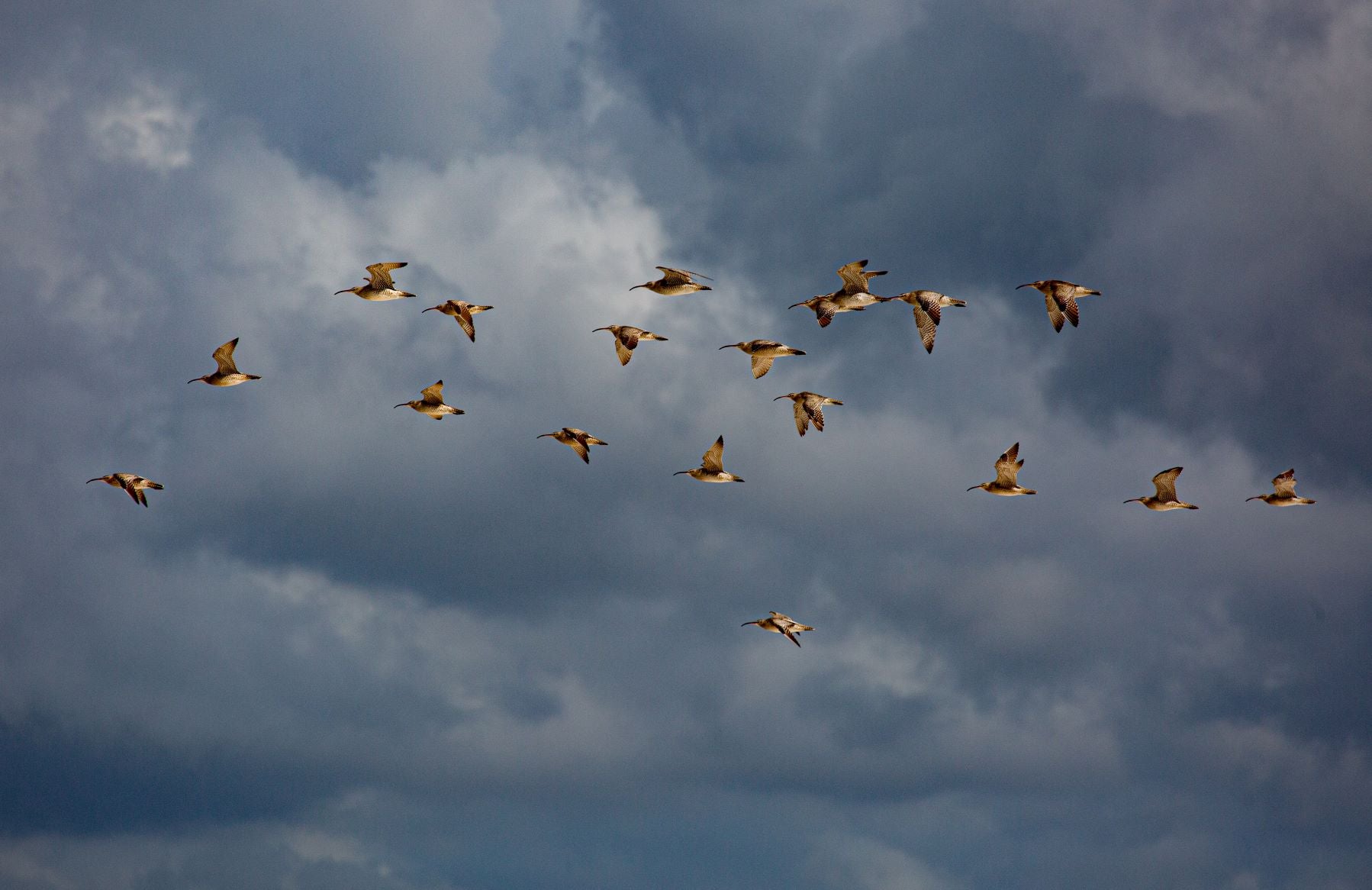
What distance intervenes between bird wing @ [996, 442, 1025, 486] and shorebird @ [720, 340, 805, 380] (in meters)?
12.4

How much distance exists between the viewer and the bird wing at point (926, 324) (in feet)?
307

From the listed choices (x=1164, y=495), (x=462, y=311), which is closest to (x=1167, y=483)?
(x=1164, y=495)

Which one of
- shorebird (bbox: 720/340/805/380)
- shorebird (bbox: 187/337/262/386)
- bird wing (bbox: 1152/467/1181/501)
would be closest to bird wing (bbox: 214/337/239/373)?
shorebird (bbox: 187/337/262/386)

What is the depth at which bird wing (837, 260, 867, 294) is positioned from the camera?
311ft

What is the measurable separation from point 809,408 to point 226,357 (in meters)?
31.9

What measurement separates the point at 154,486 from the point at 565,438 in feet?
74.7

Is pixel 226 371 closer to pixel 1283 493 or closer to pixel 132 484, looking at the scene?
pixel 132 484

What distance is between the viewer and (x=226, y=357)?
10238cm

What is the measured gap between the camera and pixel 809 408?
10162 cm

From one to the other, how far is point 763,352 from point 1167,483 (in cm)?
2304

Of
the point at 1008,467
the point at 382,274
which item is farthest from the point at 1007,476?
the point at 382,274

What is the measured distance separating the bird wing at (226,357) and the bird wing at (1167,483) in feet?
165

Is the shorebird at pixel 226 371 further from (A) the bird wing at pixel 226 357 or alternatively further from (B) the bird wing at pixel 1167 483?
(B) the bird wing at pixel 1167 483

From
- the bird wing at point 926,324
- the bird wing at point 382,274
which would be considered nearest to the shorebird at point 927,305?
the bird wing at point 926,324
